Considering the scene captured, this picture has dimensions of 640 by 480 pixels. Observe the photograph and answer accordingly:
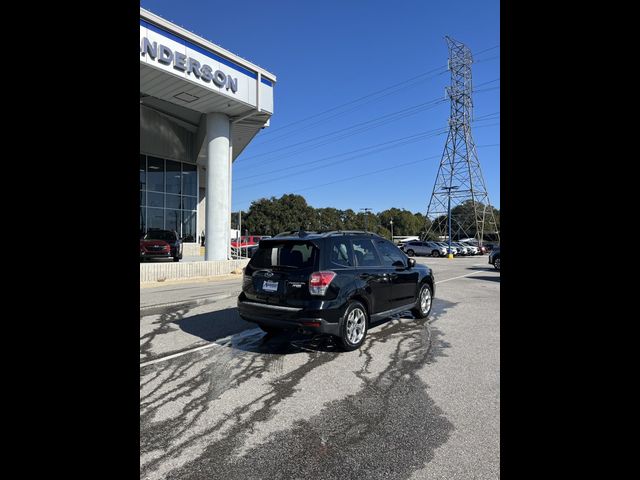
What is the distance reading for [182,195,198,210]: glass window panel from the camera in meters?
29.8

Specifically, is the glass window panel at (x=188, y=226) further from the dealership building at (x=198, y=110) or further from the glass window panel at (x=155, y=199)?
the glass window panel at (x=155, y=199)

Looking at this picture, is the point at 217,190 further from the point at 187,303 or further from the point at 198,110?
the point at 187,303

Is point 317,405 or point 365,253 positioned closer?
point 317,405

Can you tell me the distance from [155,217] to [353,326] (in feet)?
80.9

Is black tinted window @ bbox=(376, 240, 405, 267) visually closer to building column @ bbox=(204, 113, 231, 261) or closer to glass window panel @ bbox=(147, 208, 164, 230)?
building column @ bbox=(204, 113, 231, 261)

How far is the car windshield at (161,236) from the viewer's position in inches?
798

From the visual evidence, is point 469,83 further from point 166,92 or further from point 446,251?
point 166,92

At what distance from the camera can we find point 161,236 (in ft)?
67.3

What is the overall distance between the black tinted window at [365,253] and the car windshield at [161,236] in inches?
634

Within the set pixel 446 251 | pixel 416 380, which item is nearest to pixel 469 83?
pixel 446 251

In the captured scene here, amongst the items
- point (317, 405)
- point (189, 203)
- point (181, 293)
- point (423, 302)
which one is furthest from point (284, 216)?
point (317, 405)

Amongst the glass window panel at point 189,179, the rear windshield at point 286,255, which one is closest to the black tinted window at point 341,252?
the rear windshield at point 286,255
